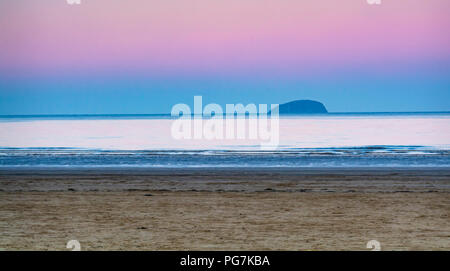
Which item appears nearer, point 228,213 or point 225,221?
point 225,221

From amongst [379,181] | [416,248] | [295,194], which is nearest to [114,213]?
[295,194]

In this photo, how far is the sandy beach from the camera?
841cm

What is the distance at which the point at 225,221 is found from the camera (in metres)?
9.97

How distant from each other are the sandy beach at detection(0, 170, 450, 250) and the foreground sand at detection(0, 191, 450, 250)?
0.6 inches

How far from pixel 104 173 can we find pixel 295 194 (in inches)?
335

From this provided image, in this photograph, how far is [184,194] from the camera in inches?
539

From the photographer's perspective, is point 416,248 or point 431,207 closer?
point 416,248

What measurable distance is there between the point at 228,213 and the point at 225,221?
0.87 meters

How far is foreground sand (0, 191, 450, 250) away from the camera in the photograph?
8320 mm

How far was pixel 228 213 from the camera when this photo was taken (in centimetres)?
1084
